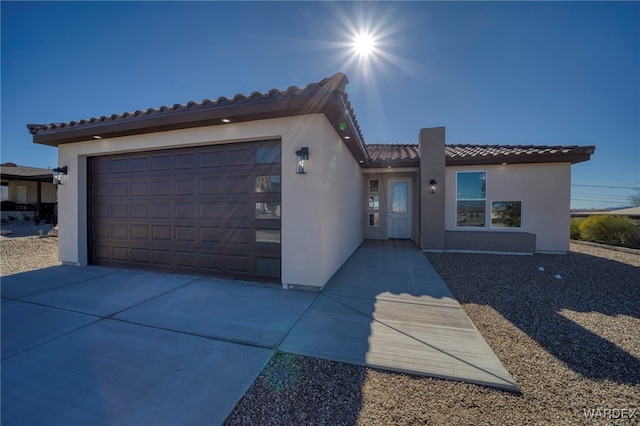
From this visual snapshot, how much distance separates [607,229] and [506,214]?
195 inches

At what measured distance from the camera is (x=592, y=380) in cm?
228

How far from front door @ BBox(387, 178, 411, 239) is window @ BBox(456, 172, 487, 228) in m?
2.17

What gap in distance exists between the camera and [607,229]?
973cm

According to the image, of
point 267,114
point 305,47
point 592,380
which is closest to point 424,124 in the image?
point 305,47

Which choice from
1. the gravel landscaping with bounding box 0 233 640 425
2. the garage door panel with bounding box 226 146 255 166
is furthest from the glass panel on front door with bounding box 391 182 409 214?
the garage door panel with bounding box 226 146 255 166

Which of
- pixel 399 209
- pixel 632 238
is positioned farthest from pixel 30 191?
pixel 632 238

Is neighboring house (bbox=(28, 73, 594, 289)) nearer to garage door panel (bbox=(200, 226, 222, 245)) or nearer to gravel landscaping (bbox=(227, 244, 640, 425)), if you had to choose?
garage door panel (bbox=(200, 226, 222, 245))

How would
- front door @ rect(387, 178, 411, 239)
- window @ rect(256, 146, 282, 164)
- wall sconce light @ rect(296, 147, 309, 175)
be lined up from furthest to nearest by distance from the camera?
front door @ rect(387, 178, 411, 239) < window @ rect(256, 146, 282, 164) < wall sconce light @ rect(296, 147, 309, 175)

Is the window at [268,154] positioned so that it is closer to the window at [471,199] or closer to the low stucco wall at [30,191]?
the window at [471,199]

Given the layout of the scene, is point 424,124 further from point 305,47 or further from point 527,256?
point 527,256

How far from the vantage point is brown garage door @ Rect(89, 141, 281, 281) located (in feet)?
16.6

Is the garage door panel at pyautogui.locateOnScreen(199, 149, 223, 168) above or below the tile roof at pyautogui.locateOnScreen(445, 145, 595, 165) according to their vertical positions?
below

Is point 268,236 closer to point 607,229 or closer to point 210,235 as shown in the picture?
point 210,235

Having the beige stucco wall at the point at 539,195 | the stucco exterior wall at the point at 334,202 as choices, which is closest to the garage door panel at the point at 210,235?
the stucco exterior wall at the point at 334,202
